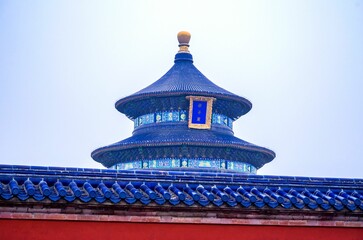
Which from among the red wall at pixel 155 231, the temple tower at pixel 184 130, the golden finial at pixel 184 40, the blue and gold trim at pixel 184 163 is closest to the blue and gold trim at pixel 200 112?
the temple tower at pixel 184 130

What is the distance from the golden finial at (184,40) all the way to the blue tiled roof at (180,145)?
3712mm

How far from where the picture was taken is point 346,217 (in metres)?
12.9

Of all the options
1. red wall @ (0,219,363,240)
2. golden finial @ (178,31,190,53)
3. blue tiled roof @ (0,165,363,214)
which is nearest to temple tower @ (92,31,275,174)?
golden finial @ (178,31,190,53)

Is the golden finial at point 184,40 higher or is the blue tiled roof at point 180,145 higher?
the golden finial at point 184,40

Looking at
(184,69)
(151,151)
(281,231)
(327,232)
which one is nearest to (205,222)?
(281,231)

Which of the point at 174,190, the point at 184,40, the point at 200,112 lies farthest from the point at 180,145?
the point at 174,190

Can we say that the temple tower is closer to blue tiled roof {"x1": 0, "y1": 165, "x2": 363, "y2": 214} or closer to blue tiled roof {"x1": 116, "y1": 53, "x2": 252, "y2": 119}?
blue tiled roof {"x1": 116, "y1": 53, "x2": 252, "y2": 119}

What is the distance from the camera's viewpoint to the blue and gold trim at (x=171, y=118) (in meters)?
27.5

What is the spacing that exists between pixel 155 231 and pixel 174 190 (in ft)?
2.38

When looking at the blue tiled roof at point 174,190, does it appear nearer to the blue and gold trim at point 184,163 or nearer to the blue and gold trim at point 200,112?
the blue and gold trim at point 184,163

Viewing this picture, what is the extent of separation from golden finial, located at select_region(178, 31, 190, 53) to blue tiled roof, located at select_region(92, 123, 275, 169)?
371 centimetres

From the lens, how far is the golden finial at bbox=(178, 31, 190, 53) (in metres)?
29.1

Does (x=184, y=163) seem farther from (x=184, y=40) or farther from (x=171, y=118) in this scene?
(x=184, y=40)

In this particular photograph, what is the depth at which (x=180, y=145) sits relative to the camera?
2592cm
